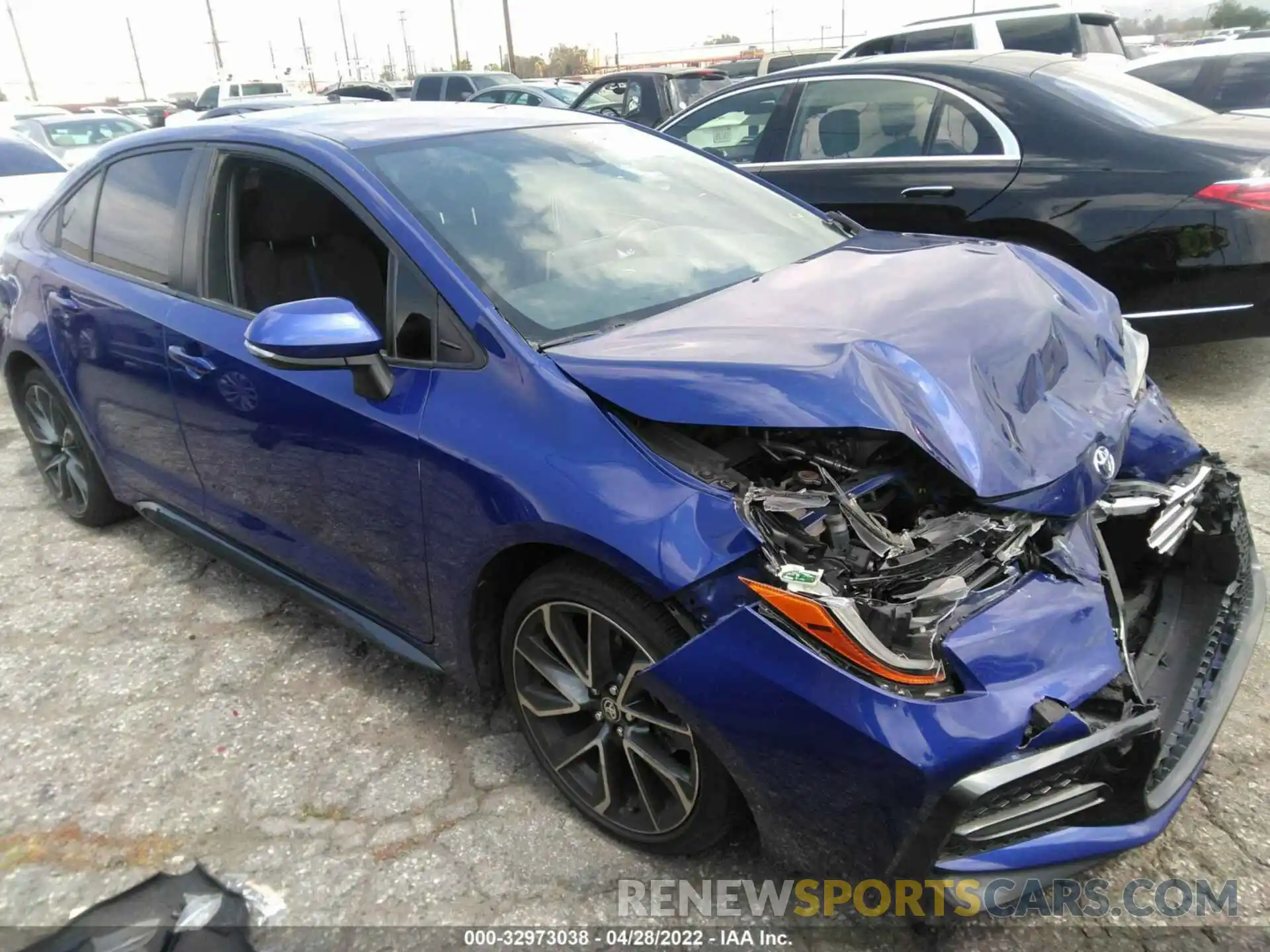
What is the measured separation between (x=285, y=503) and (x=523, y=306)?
1.01 m

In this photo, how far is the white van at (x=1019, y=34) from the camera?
8.81m

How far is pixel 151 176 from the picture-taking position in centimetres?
322

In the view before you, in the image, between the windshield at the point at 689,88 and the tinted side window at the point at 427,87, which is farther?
the tinted side window at the point at 427,87

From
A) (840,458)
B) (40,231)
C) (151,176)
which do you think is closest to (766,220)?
(840,458)

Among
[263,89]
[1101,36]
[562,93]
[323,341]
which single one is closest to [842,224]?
[323,341]

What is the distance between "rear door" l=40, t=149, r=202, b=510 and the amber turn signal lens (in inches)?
88.7

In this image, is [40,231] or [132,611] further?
[40,231]

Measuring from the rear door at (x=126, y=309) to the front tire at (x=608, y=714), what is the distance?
1551mm

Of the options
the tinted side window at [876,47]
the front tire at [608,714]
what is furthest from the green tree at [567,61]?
the front tire at [608,714]

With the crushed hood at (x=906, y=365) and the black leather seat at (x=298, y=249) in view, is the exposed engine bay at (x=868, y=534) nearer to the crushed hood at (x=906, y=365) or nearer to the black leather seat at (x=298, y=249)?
the crushed hood at (x=906, y=365)

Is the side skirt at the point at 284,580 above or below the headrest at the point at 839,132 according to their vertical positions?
below

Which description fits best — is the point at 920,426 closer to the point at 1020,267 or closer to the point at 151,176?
the point at 1020,267

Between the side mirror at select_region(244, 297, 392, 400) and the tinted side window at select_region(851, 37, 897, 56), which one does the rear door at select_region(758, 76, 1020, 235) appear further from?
the tinted side window at select_region(851, 37, 897, 56)

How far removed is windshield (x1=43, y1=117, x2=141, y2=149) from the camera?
1441cm
